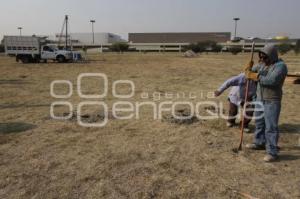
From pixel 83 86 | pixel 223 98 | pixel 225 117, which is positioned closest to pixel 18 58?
pixel 83 86

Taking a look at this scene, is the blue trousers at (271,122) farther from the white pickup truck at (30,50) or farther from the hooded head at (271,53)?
the white pickup truck at (30,50)

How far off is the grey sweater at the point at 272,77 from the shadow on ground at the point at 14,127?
4.64m

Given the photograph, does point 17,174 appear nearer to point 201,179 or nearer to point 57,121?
point 201,179

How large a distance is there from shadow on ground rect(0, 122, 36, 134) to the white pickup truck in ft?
83.0

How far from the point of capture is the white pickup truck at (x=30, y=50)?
3092 cm

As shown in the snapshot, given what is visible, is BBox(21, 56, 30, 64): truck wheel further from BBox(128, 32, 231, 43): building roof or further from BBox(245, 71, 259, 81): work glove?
BBox(128, 32, 231, 43): building roof

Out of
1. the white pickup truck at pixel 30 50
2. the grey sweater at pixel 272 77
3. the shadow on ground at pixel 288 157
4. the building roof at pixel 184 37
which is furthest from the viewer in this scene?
the building roof at pixel 184 37

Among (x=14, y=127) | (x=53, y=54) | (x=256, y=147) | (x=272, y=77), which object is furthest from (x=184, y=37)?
(x=272, y=77)

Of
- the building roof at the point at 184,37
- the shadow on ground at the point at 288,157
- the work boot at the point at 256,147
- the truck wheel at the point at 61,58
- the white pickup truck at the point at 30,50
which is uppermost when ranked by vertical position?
the building roof at the point at 184,37

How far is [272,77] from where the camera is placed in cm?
470

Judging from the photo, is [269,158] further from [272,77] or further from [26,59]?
[26,59]

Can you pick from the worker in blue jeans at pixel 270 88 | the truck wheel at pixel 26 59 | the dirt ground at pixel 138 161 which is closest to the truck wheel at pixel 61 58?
the truck wheel at pixel 26 59

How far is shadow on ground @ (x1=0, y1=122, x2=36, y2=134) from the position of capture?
659 cm

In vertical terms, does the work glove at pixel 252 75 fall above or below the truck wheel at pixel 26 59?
above
